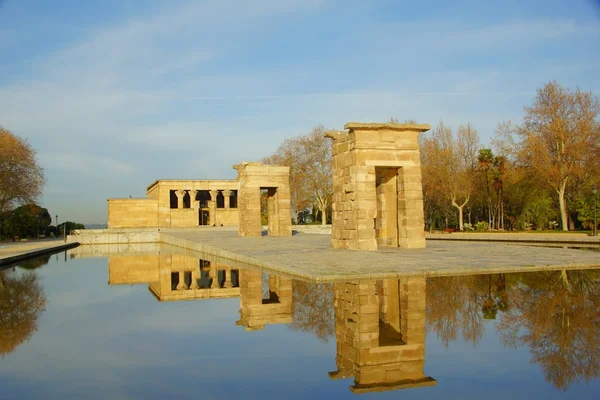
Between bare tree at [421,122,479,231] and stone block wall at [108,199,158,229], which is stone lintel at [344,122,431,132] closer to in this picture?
bare tree at [421,122,479,231]

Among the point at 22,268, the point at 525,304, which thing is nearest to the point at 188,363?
the point at 525,304

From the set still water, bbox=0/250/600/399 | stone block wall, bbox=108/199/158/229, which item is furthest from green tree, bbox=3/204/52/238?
still water, bbox=0/250/600/399

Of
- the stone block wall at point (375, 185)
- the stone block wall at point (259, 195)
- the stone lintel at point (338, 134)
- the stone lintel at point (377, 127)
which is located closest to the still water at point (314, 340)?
the stone block wall at point (375, 185)

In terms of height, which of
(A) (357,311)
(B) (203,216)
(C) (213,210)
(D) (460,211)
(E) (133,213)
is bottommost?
(A) (357,311)

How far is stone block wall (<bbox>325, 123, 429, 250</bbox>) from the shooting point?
16.1m

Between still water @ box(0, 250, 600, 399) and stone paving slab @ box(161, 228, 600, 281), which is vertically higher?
stone paving slab @ box(161, 228, 600, 281)

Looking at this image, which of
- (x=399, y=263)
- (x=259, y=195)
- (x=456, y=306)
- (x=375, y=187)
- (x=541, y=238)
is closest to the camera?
(x=456, y=306)

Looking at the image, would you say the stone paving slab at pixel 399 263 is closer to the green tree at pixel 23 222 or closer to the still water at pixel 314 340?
the still water at pixel 314 340

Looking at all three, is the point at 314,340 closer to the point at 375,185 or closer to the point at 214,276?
Result: the point at 214,276

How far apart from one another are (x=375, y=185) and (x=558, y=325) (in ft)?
36.7

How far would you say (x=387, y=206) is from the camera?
1814 centimetres

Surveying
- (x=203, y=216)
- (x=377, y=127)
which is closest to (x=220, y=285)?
(x=377, y=127)

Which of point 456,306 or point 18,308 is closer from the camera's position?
point 456,306

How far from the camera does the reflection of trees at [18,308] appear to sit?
611 centimetres
